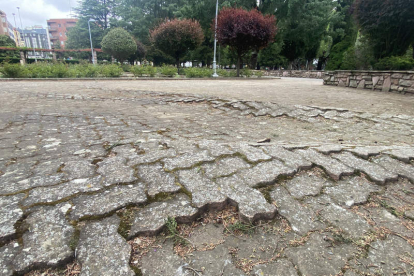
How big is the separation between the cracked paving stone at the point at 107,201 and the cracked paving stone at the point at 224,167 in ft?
1.47

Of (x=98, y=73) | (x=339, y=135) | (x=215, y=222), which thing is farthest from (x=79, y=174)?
(x=98, y=73)

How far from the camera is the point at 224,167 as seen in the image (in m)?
1.57

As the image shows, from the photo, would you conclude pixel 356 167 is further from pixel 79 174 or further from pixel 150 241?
pixel 79 174

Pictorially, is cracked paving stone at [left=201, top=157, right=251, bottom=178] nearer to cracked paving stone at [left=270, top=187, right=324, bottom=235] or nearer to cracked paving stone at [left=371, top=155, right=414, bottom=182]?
cracked paving stone at [left=270, top=187, right=324, bottom=235]

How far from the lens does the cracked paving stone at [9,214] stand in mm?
944

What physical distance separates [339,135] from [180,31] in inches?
549

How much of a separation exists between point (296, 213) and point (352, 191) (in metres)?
0.51

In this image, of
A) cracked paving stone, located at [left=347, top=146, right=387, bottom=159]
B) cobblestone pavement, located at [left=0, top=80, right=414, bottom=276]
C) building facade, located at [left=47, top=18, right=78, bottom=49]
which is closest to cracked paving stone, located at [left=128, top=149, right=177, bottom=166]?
cobblestone pavement, located at [left=0, top=80, right=414, bottom=276]

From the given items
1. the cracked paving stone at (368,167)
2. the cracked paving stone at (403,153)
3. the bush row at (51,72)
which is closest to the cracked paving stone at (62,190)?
the cracked paving stone at (368,167)

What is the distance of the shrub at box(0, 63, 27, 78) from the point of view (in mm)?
9703

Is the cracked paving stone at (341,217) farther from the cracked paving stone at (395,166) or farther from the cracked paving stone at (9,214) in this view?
the cracked paving stone at (9,214)

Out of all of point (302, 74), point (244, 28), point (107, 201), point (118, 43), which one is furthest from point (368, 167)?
point (302, 74)

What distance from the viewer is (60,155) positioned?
73.6 inches

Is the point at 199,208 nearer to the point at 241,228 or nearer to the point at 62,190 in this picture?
the point at 241,228
